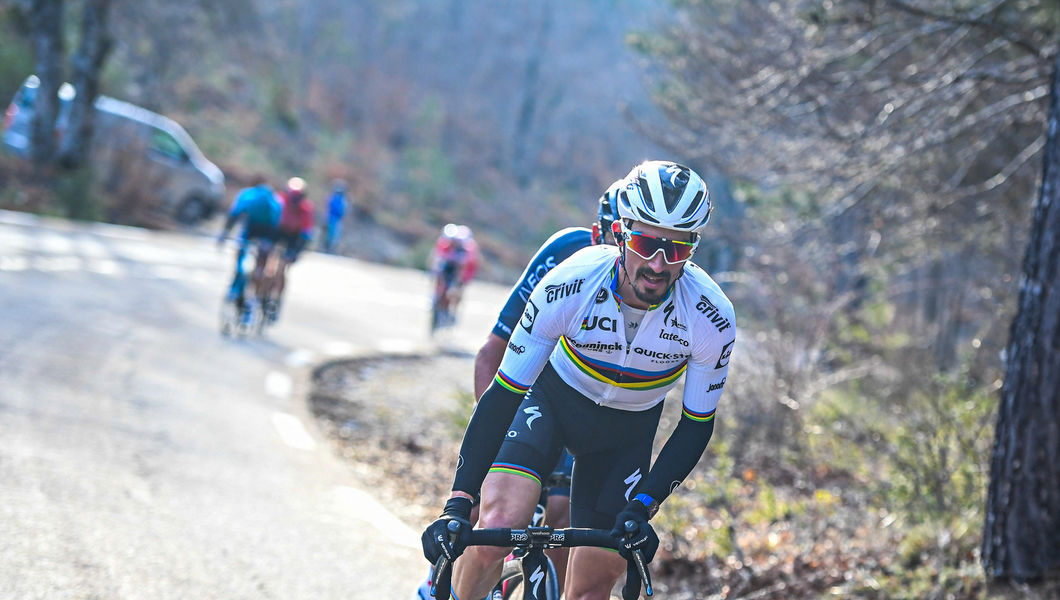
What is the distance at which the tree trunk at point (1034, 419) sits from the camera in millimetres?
5016

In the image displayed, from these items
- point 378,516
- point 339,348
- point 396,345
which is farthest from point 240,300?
point 378,516

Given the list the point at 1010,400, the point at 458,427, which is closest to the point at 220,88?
the point at 458,427

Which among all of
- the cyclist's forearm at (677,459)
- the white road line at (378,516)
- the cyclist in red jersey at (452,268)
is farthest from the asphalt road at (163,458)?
the cyclist's forearm at (677,459)

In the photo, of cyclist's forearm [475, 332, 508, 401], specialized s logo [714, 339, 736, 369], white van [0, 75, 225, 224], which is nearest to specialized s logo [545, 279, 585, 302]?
specialized s logo [714, 339, 736, 369]

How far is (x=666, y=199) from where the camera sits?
3639mm

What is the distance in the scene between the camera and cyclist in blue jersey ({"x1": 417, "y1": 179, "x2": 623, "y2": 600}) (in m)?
4.30

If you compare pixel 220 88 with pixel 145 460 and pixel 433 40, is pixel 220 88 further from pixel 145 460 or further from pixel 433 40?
pixel 145 460

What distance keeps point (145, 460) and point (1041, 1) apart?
697 cm

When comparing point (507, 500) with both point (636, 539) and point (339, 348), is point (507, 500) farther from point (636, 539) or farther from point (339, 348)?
point (339, 348)

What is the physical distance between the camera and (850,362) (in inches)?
388

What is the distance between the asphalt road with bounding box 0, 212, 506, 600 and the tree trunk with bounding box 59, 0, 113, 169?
8.19 metres

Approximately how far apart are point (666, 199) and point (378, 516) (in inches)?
159

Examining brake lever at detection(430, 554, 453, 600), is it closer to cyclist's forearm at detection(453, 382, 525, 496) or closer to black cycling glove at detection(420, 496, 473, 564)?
black cycling glove at detection(420, 496, 473, 564)

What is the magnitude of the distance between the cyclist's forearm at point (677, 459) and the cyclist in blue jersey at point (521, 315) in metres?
0.66
